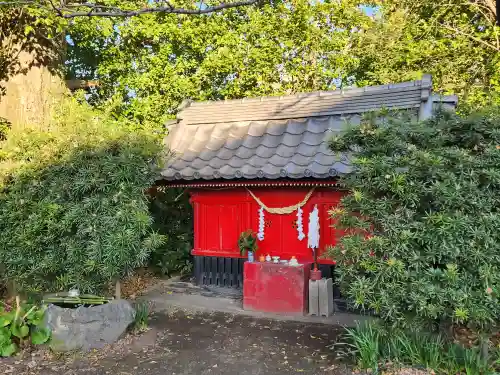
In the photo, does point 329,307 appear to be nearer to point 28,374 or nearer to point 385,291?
point 385,291

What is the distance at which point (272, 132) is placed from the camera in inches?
365

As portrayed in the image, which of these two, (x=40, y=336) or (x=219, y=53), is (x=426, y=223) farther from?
(x=219, y=53)

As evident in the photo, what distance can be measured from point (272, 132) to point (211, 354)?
16.1 ft

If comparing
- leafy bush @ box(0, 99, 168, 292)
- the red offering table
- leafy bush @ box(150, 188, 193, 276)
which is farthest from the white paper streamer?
leafy bush @ box(150, 188, 193, 276)

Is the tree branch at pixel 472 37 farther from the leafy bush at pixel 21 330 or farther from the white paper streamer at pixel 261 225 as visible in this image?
the leafy bush at pixel 21 330

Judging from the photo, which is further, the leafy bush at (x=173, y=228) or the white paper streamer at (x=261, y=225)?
the leafy bush at (x=173, y=228)

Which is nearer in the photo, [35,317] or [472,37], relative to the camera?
[35,317]

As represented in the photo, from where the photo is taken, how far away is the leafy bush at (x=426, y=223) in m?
4.41

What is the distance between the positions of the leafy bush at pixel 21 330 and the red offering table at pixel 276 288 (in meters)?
3.43

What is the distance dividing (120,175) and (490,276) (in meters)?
4.75

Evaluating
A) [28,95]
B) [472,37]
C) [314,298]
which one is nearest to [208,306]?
[314,298]

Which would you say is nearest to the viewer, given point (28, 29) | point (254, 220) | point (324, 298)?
point (324, 298)

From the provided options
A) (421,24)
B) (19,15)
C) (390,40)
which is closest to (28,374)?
(19,15)

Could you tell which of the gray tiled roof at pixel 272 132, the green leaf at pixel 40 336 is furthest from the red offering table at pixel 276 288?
the green leaf at pixel 40 336
